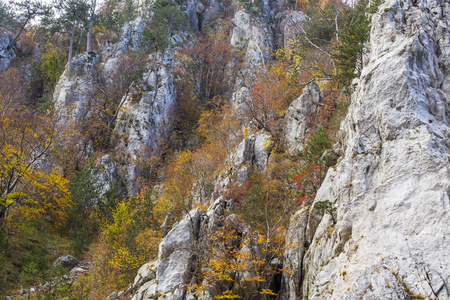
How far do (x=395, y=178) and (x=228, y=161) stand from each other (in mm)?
14581

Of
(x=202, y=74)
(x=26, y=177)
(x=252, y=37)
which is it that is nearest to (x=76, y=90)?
(x=202, y=74)

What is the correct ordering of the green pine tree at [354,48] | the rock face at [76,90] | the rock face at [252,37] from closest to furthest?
1. the green pine tree at [354,48]
2. the rock face at [76,90]
3. the rock face at [252,37]

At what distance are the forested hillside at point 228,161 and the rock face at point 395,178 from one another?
1.7 inches

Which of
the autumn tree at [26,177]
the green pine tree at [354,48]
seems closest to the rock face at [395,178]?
the green pine tree at [354,48]

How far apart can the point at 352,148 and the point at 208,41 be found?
38661mm

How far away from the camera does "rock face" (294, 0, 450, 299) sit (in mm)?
6739

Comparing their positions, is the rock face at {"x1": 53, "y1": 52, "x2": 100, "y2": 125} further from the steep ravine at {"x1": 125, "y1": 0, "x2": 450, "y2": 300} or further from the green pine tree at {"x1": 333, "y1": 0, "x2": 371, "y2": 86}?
the green pine tree at {"x1": 333, "y1": 0, "x2": 371, "y2": 86}

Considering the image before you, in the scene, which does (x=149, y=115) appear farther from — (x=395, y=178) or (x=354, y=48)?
(x=395, y=178)

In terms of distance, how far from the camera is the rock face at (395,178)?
22.1ft

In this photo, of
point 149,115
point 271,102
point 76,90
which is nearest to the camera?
point 271,102

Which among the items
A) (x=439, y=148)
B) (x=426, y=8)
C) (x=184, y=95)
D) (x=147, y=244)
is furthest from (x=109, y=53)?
(x=439, y=148)

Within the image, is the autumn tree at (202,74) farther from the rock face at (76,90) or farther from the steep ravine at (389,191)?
the steep ravine at (389,191)

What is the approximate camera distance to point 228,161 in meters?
22.1

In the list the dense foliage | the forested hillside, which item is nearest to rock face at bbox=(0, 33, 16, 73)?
the forested hillside
